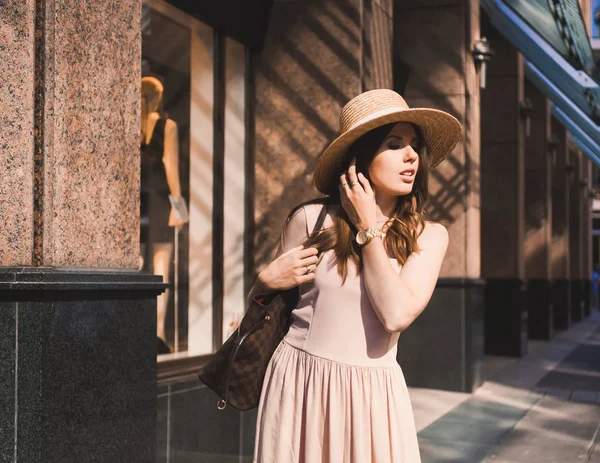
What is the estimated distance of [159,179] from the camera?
641 centimetres

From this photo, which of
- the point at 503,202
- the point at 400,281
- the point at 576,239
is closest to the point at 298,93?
the point at 400,281

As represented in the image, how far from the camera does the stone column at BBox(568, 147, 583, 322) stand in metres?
28.6

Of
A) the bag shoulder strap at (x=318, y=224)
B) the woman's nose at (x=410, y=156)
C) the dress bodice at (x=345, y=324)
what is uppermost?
the woman's nose at (x=410, y=156)

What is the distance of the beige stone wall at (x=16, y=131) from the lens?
355 centimetres

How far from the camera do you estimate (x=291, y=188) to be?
7234mm

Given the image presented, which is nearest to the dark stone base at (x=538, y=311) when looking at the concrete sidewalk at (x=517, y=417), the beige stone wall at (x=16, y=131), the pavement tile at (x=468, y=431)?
the concrete sidewalk at (x=517, y=417)

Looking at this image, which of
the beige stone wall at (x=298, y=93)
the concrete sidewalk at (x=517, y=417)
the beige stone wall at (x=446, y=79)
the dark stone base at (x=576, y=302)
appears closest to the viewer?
the concrete sidewalk at (x=517, y=417)

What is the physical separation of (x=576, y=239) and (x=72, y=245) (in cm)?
2793

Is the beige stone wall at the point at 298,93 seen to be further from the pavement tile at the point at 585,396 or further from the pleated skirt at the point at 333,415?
the pavement tile at the point at 585,396

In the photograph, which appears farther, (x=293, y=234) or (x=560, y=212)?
(x=560, y=212)

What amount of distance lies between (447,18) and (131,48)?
725 cm

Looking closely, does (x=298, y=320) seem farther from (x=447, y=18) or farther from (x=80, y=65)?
(x=447, y=18)

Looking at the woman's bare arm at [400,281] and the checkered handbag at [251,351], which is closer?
the woman's bare arm at [400,281]

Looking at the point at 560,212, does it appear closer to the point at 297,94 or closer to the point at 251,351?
the point at 297,94
